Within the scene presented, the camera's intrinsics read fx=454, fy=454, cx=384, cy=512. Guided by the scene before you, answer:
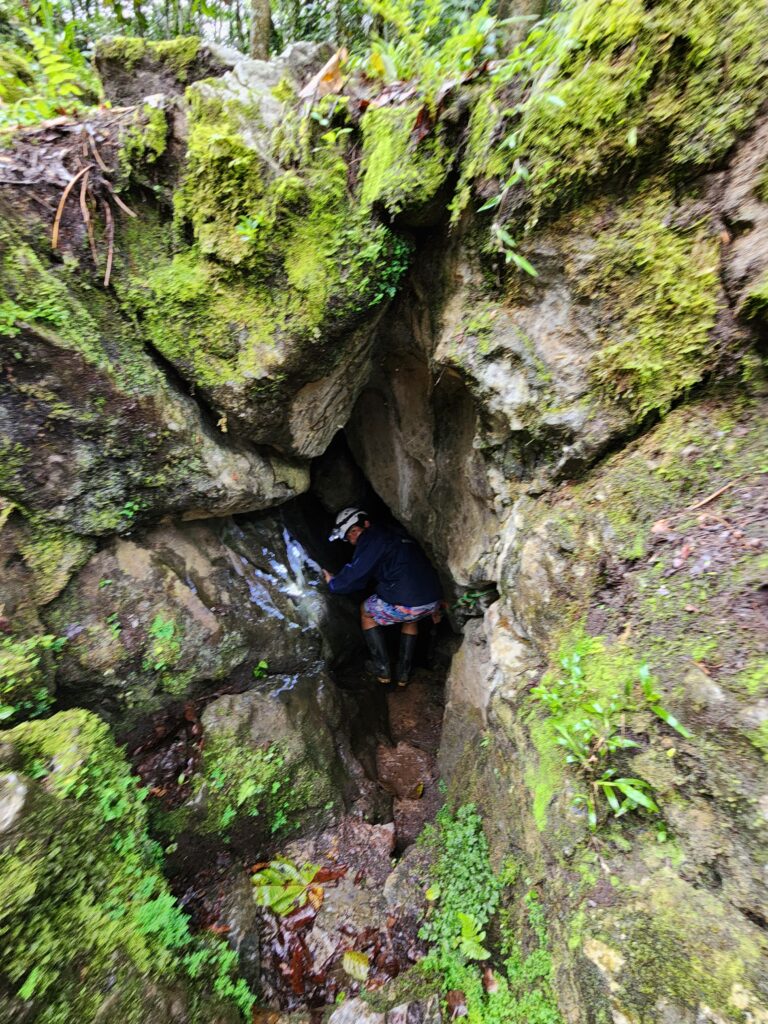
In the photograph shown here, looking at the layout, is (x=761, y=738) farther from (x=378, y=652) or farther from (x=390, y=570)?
(x=378, y=652)

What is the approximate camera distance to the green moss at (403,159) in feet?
9.87

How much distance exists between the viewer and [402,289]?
4.00 m

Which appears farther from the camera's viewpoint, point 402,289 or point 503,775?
point 402,289

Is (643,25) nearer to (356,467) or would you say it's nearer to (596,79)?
(596,79)

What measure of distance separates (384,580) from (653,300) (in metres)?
4.45

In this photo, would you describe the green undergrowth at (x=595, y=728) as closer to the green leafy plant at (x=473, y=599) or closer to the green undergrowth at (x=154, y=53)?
the green leafy plant at (x=473, y=599)

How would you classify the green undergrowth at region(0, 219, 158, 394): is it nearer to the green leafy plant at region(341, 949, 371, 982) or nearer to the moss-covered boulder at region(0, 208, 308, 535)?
the moss-covered boulder at region(0, 208, 308, 535)

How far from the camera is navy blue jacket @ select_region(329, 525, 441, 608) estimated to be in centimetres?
588

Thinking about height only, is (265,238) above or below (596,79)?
above

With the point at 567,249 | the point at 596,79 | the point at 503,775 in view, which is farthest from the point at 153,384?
the point at 503,775

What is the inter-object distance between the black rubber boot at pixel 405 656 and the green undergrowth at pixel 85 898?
3906mm

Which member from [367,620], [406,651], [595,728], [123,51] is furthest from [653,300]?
[406,651]

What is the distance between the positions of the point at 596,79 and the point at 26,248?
3662 mm

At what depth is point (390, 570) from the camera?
6109 mm
